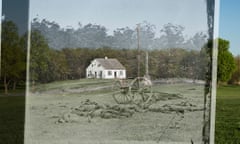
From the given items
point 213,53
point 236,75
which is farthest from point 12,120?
point 236,75

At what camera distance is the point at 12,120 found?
3391mm

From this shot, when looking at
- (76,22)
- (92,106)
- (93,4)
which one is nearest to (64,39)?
(76,22)

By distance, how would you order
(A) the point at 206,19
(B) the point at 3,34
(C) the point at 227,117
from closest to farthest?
1. (A) the point at 206,19
2. (B) the point at 3,34
3. (C) the point at 227,117

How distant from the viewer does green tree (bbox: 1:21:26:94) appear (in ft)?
10.4

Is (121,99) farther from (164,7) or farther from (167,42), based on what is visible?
(164,7)

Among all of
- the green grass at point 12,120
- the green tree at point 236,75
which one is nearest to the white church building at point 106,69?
the green grass at point 12,120

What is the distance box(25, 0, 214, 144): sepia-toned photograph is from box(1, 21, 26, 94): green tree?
0.86 ft

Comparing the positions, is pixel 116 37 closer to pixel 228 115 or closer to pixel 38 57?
pixel 38 57

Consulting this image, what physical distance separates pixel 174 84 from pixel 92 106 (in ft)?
2.44

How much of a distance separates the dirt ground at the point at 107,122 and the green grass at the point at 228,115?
2.12 m

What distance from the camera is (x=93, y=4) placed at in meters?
2.97

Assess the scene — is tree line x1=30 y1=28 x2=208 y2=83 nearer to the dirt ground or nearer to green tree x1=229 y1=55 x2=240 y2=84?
the dirt ground

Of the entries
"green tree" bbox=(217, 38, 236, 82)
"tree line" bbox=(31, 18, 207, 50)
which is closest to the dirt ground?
"tree line" bbox=(31, 18, 207, 50)

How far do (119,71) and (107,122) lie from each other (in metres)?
0.46
